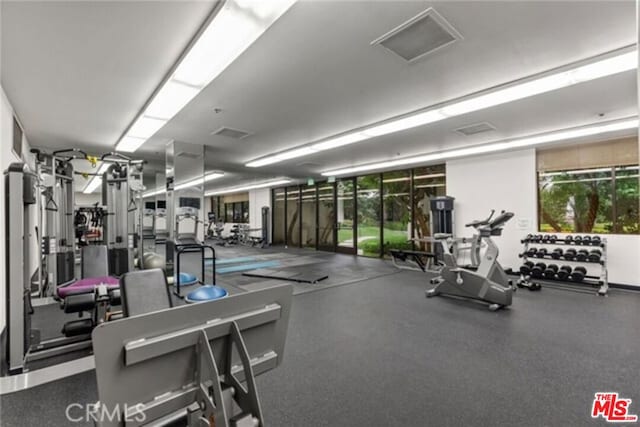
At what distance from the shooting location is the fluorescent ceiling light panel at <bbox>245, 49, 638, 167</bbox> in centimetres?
264

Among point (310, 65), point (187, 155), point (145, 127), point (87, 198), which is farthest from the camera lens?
point (87, 198)

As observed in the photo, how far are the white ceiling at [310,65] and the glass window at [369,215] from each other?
14.5 ft

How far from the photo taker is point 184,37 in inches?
91.4

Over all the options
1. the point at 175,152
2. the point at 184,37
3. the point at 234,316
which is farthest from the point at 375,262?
the point at 234,316

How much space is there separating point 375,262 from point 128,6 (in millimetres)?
7221

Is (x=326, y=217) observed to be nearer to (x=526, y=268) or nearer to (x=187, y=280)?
(x=187, y=280)

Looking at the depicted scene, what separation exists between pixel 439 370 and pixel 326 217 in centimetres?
847

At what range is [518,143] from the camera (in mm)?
5414

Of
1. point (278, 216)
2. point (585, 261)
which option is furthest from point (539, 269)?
point (278, 216)

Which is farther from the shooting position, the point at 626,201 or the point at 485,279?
the point at 626,201

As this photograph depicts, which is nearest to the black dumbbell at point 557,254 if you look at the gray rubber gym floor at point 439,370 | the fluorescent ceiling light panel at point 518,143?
the gray rubber gym floor at point 439,370

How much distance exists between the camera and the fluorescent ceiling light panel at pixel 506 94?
104 inches

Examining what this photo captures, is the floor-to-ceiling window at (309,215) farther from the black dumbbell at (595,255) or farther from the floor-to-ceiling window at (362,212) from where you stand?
the black dumbbell at (595,255)

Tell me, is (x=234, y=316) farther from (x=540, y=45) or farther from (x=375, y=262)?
(x=375, y=262)
